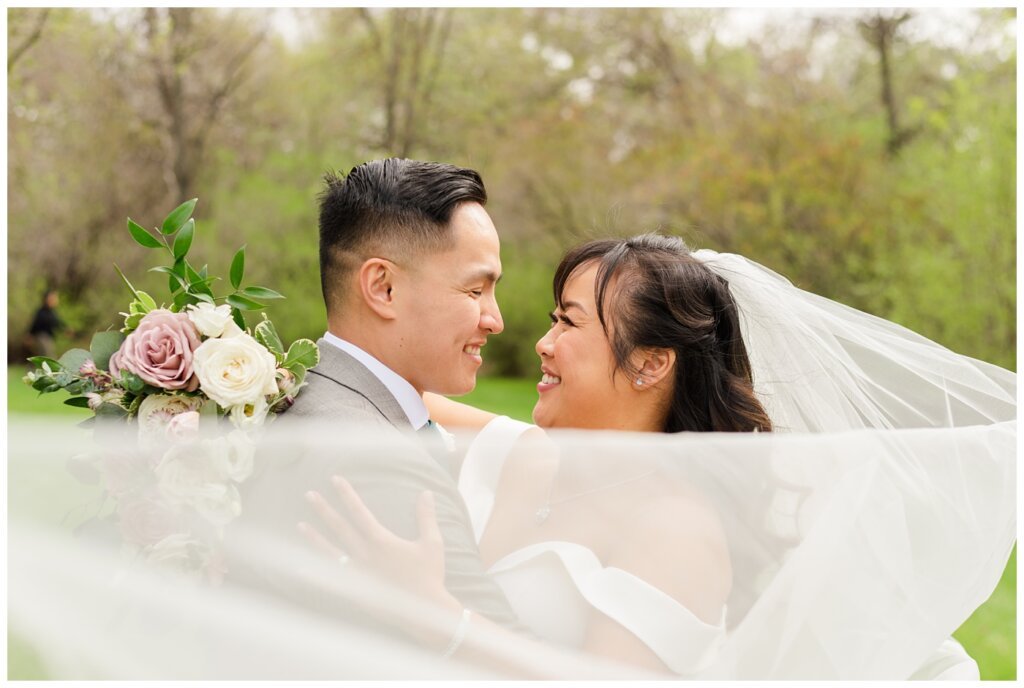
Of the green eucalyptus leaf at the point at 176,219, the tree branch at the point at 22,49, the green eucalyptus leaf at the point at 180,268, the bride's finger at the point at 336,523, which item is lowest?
the bride's finger at the point at 336,523

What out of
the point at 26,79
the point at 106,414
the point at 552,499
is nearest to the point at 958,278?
the point at 552,499

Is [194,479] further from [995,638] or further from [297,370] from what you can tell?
[995,638]

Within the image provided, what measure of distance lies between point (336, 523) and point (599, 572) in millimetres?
675

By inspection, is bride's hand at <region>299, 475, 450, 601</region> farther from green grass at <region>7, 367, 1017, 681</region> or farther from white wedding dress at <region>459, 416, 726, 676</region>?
green grass at <region>7, 367, 1017, 681</region>

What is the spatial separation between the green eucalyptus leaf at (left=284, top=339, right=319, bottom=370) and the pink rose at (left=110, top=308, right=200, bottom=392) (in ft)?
0.73

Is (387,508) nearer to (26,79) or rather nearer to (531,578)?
(531,578)

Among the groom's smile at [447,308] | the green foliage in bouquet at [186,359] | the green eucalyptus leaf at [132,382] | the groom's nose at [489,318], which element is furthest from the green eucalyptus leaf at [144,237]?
the groom's nose at [489,318]

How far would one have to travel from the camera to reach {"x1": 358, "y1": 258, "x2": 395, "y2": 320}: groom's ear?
8.75 ft

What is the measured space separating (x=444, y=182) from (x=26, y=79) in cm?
1650

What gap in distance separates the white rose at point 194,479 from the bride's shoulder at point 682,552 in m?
0.98

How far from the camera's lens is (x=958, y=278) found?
13.2m

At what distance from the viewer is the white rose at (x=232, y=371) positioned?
2.26m

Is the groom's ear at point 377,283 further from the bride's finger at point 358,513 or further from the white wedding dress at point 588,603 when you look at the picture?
the white wedding dress at point 588,603

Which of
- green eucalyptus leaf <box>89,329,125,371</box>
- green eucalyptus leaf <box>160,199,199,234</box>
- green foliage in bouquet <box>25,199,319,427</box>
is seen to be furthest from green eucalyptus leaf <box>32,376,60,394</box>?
green eucalyptus leaf <box>160,199,199,234</box>
